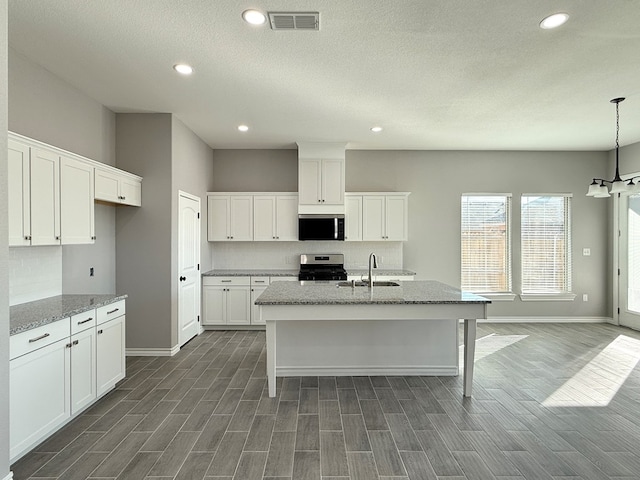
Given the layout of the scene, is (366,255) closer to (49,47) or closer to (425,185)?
(425,185)

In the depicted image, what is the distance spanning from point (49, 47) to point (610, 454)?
5098 millimetres

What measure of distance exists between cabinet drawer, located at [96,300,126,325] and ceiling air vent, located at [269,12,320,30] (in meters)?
2.68

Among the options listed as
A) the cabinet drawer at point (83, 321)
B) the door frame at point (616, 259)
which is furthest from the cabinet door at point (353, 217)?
the door frame at point (616, 259)

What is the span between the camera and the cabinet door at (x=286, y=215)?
5703 millimetres

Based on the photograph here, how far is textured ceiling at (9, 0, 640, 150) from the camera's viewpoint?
231cm

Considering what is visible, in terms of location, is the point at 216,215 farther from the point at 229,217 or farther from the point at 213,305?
the point at 213,305

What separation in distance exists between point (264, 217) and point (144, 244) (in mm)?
1984

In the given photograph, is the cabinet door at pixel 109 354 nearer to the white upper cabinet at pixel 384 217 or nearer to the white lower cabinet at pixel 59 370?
the white lower cabinet at pixel 59 370

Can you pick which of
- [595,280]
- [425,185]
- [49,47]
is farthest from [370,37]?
[595,280]

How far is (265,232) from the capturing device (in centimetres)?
571

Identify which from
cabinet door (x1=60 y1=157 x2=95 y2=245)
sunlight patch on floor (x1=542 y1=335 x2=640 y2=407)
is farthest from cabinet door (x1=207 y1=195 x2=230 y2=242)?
sunlight patch on floor (x1=542 y1=335 x2=640 y2=407)

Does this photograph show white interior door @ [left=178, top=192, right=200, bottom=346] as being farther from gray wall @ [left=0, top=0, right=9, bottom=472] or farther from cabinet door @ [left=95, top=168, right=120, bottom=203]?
gray wall @ [left=0, top=0, right=9, bottom=472]

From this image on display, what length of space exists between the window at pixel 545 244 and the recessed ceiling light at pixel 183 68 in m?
5.63

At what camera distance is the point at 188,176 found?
4824mm
